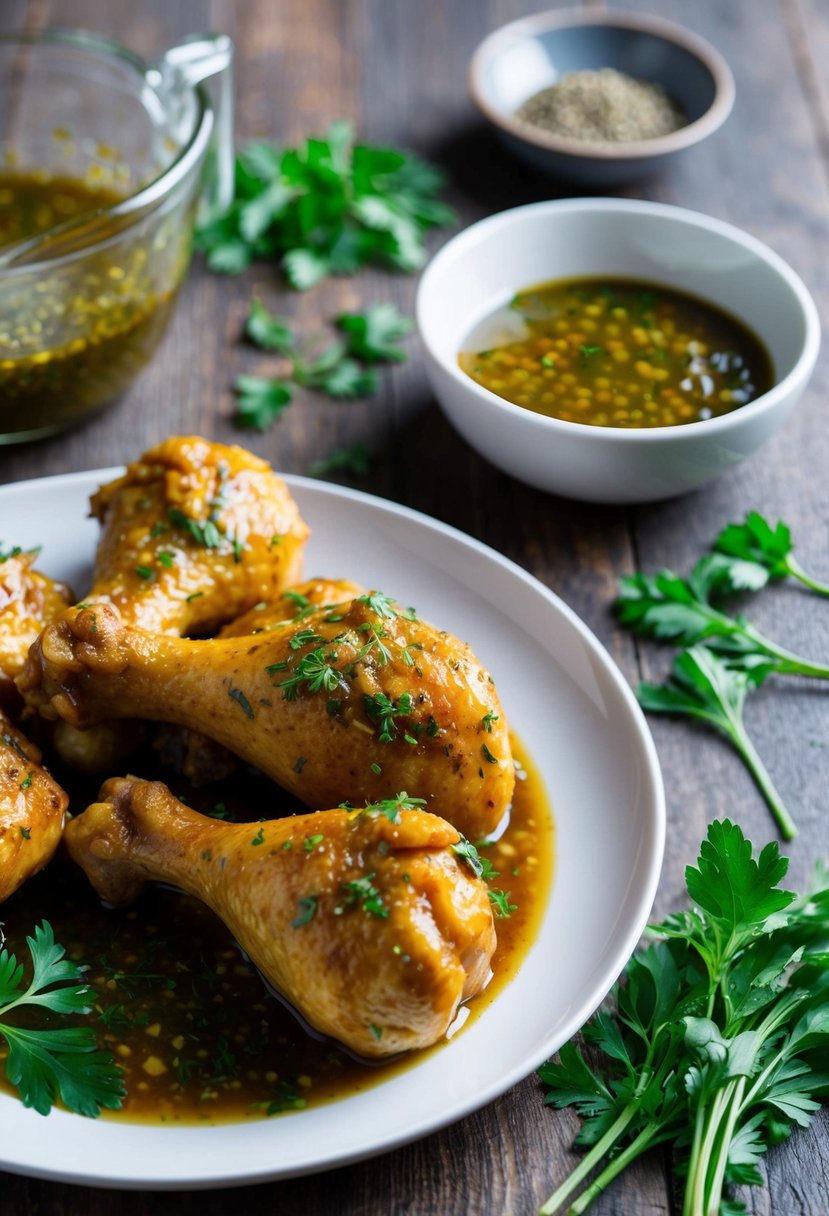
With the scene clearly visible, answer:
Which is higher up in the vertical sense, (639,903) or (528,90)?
(528,90)

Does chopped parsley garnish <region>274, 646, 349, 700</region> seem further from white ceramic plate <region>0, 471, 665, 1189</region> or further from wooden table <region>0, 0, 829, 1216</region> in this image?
wooden table <region>0, 0, 829, 1216</region>

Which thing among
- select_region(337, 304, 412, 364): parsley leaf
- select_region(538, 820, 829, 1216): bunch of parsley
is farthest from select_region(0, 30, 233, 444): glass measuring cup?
select_region(538, 820, 829, 1216): bunch of parsley

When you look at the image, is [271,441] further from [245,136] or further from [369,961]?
[369,961]

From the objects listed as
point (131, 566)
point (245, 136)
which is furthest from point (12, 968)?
point (245, 136)

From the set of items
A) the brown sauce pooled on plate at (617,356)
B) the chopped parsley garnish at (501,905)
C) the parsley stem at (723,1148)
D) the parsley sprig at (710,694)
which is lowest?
the parsley sprig at (710,694)

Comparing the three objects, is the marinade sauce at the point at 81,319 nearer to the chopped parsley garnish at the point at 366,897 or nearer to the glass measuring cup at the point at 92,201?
the glass measuring cup at the point at 92,201

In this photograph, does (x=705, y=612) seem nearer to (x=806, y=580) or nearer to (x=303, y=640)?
(x=806, y=580)

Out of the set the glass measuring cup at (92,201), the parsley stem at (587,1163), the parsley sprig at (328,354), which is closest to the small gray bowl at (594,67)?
the parsley sprig at (328,354)
